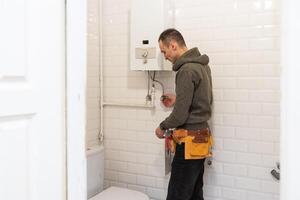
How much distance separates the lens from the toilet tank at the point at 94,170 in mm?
2391

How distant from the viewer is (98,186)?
2.51 metres

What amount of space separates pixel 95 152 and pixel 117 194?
0.36 m

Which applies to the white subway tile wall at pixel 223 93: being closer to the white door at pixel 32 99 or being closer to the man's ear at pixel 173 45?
the man's ear at pixel 173 45

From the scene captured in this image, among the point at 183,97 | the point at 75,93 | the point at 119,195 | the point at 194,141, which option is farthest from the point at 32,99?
the point at 119,195

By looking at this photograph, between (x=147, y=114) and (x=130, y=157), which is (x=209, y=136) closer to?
(x=147, y=114)

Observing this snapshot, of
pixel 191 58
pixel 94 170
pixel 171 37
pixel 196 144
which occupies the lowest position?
pixel 94 170

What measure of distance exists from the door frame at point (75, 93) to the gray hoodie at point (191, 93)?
974 mm

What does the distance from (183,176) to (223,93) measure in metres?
0.66

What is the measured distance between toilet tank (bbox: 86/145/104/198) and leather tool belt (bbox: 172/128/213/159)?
26.0 inches

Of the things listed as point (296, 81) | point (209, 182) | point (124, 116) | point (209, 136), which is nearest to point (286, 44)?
point (296, 81)

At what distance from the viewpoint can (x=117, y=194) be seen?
2314 millimetres

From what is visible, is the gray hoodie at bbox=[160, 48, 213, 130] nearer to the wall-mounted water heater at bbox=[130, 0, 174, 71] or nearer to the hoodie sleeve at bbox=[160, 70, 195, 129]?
the hoodie sleeve at bbox=[160, 70, 195, 129]

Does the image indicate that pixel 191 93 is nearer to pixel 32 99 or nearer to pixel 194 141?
pixel 194 141

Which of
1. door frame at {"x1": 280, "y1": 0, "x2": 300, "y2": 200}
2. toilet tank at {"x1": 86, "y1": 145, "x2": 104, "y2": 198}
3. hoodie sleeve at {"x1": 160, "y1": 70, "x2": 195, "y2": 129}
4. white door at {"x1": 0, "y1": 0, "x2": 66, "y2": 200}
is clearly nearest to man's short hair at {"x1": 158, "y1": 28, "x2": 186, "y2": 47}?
hoodie sleeve at {"x1": 160, "y1": 70, "x2": 195, "y2": 129}
